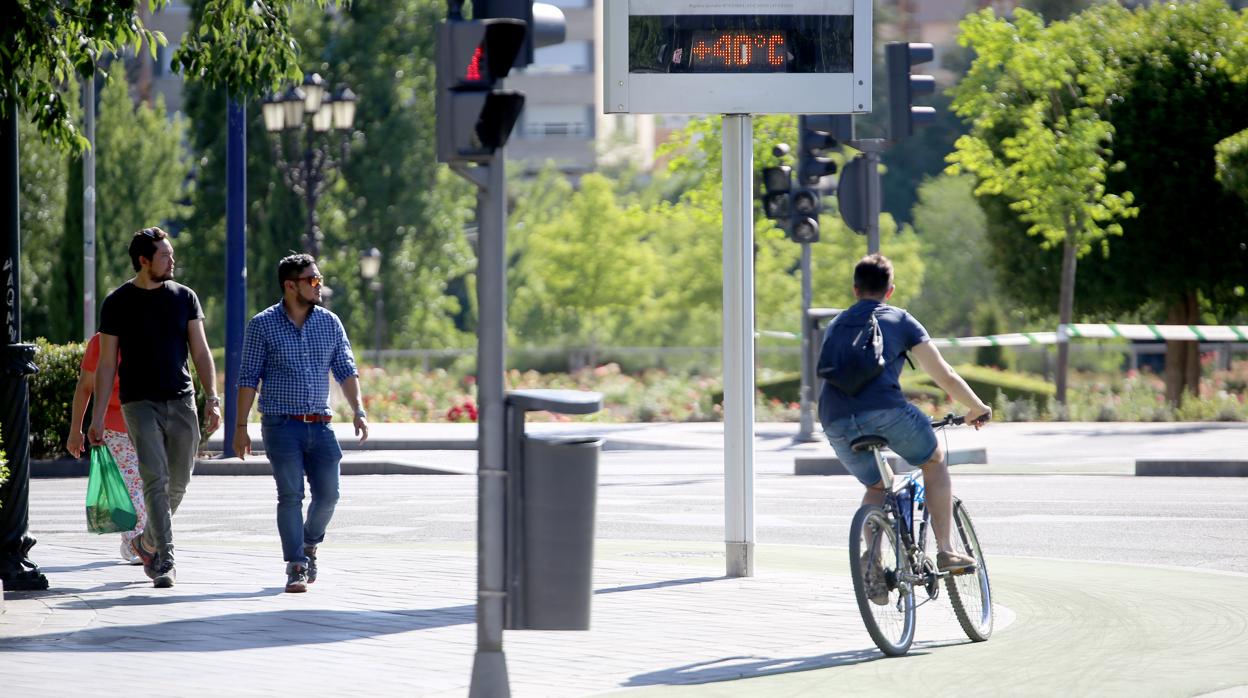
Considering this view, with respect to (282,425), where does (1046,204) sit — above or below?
above

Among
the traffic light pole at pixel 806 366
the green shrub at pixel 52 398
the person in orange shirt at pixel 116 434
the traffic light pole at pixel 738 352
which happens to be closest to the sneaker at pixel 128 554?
the person in orange shirt at pixel 116 434

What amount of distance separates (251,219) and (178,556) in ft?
117

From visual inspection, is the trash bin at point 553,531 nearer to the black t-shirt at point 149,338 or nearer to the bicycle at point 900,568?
the bicycle at point 900,568

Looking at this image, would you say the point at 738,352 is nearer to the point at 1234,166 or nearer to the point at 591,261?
the point at 1234,166

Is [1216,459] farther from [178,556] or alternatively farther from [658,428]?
[178,556]

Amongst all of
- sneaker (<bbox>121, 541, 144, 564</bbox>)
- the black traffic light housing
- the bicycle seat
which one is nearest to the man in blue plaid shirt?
sneaker (<bbox>121, 541, 144, 564</bbox>)

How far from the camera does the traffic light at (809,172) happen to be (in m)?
20.6

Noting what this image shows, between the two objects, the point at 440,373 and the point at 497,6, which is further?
the point at 440,373

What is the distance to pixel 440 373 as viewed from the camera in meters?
36.0

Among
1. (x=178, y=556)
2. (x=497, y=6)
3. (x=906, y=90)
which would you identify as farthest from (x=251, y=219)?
(x=497, y=6)

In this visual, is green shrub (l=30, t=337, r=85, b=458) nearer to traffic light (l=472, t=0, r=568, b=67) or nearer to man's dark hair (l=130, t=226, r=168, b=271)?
man's dark hair (l=130, t=226, r=168, b=271)

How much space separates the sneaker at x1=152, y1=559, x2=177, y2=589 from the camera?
9.60 meters

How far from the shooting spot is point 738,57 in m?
10.2

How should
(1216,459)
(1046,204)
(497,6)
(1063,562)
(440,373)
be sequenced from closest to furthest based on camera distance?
(497,6), (1063,562), (1216,459), (1046,204), (440,373)
